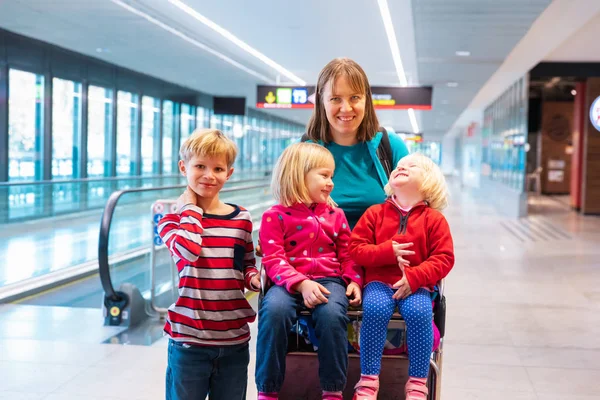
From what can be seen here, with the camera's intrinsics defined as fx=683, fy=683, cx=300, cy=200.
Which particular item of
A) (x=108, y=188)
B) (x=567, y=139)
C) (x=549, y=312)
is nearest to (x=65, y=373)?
(x=549, y=312)

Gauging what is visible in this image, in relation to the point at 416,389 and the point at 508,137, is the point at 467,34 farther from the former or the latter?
the point at 508,137

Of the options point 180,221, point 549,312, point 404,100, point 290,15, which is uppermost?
point 290,15

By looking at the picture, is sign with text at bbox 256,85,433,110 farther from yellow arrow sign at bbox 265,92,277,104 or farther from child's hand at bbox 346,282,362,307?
child's hand at bbox 346,282,362,307

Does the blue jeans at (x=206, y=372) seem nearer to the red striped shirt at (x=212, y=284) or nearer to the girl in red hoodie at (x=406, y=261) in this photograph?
the red striped shirt at (x=212, y=284)

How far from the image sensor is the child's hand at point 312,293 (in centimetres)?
203

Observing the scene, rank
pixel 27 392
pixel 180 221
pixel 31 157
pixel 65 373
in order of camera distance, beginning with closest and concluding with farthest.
→ pixel 180 221 → pixel 27 392 → pixel 65 373 → pixel 31 157

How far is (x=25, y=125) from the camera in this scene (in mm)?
13758

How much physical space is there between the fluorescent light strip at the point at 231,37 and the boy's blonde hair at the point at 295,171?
29.1 feet

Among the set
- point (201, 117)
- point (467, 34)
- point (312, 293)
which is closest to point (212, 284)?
point (312, 293)

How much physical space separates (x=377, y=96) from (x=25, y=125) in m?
7.57

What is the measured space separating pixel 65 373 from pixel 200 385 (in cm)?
229

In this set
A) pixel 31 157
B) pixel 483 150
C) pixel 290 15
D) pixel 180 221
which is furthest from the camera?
pixel 483 150

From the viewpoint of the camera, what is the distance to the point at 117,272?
606cm

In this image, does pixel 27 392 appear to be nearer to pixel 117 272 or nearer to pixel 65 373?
pixel 65 373
